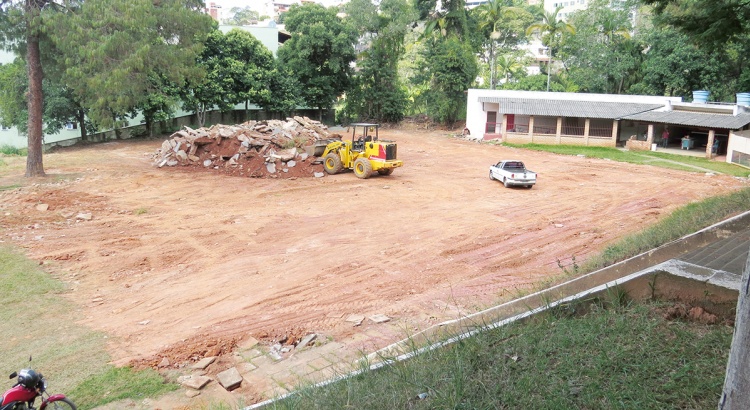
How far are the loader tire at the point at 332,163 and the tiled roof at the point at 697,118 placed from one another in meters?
21.5

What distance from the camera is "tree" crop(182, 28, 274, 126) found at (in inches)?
1495

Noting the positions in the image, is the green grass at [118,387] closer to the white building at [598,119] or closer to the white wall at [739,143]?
the white wall at [739,143]

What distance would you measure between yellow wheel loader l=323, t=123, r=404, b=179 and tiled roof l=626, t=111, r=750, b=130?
65.4 ft

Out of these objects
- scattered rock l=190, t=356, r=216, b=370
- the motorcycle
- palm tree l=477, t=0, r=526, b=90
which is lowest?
scattered rock l=190, t=356, r=216, b=370

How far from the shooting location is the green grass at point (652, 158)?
29500mm

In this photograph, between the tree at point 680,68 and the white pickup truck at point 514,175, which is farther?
the tree at point 680,68

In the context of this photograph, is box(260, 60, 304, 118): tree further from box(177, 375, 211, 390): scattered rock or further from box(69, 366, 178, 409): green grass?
box(177, 375, 211, 390): scattered rock

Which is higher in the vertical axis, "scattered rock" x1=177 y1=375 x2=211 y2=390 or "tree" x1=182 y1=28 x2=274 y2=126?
"tree" x1=182 y1=28 x2=274 y2=126

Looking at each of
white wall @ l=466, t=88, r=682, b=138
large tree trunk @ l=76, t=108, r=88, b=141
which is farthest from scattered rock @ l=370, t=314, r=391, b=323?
white wall @ l=466, t=88, r=682, b=138

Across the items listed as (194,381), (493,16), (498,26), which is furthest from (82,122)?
(498,26)

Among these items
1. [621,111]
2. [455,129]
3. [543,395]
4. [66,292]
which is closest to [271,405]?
[543,395]

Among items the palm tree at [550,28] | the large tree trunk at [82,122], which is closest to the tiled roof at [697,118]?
the palm tree at [550,28]

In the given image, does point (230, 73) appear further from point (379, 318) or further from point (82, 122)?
point (379, 318)

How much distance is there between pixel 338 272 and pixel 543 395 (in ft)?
27.8
